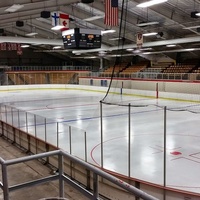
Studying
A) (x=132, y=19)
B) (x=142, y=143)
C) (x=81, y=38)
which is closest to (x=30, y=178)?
(x=142, y=143)

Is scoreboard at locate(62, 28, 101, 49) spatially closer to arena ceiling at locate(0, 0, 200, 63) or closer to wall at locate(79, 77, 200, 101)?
arena ceiling at locate(0, 0, 200, 63)

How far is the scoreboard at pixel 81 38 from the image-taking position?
14.9m

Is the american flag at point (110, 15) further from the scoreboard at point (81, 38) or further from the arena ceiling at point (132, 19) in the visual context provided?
the scoreboard at point (81, 38)

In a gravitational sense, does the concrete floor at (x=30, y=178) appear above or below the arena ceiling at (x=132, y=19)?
below

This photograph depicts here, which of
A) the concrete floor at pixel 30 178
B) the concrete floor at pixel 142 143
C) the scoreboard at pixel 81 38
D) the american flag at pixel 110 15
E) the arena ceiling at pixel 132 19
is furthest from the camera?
the arena ceiling at pixel 132 19

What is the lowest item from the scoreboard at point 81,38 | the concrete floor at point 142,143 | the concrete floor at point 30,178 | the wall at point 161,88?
the concrete floor at point 30,178

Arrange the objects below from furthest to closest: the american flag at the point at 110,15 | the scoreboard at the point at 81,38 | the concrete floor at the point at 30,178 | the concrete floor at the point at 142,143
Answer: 1. the scoreboard at the point at 81,38
2. the american flag at the point at 110,15
3. the concrete floor at the point at 142,143
4. the concrete floor at the point at 30,178

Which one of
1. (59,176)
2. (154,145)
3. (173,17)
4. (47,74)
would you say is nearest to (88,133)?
(154,145)

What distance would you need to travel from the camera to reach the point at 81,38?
15.1m

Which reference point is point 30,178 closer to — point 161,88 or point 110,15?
point 110,15

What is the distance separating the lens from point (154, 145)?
9102mm

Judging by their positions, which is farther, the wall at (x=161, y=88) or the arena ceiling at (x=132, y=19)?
the wall at (x=161, y=88)

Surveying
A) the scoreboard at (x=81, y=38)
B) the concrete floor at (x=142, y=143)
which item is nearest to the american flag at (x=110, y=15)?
the scoreboard at (x=81, y=38)

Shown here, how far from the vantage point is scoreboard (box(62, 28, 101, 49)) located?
1495 centimetres
